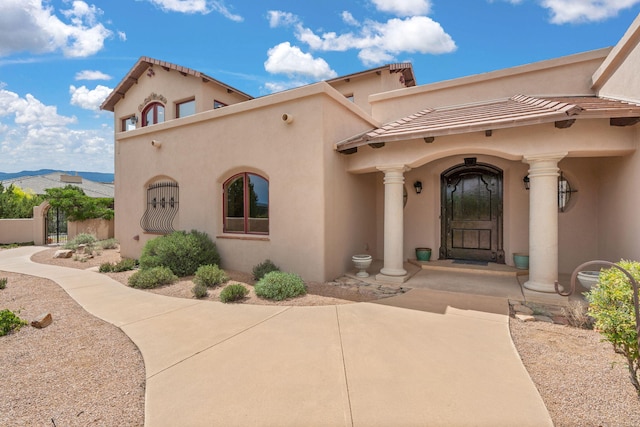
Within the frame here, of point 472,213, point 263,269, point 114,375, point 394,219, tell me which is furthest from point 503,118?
point 114,375

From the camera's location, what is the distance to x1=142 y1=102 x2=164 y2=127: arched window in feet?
49.8

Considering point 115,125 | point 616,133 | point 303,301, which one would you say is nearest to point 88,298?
point 303,301

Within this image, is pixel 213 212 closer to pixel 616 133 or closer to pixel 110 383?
pixel 110 383

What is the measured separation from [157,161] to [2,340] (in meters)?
7.10

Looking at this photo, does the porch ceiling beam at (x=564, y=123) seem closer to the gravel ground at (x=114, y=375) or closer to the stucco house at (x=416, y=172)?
the stucco house at (x=416, y=172)

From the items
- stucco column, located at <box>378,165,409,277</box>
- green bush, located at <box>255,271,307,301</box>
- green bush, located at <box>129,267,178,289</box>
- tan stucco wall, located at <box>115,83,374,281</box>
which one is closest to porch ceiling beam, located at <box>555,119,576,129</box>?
stucco column, located at <box>378,165,409,277</box>

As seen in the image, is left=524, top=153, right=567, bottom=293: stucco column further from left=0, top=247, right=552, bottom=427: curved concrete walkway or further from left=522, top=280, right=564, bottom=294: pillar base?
left=0, top=247, right=552, bottom=427: curved concrete walkway

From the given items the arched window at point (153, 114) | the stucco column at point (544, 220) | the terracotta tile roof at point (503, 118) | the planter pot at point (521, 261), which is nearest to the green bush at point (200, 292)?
the terracotta tile roof at point (503, 118)

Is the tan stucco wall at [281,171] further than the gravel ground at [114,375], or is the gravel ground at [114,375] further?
the tan stucco wall at [281,171]

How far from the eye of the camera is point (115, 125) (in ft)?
55.5

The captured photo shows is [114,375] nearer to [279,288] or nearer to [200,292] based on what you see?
[200,292]

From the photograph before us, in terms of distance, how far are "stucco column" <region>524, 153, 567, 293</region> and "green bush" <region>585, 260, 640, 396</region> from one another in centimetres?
286

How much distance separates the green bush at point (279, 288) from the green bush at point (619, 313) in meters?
4.54

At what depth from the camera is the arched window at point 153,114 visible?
15.2 metres
